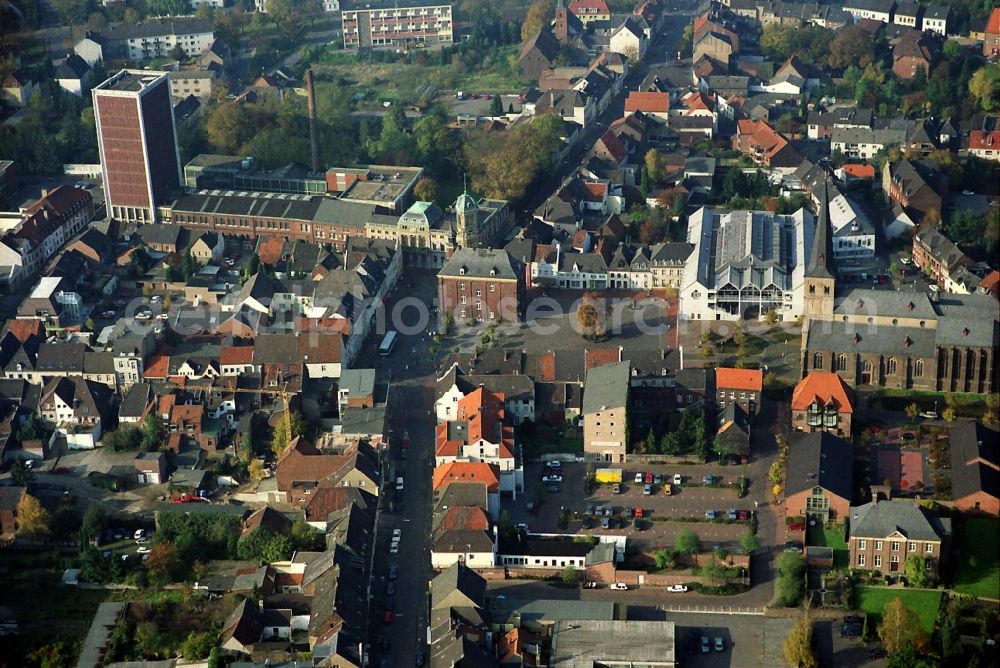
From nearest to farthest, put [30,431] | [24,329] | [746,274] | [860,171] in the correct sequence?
1. [30,431]
2. [24,329]
3. [746,274]
4. [860,171]

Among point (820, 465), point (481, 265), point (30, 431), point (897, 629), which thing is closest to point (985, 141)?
point (481, 265)

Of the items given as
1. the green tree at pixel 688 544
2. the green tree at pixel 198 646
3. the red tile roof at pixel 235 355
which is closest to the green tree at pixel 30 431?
the red tile roof at pixel 235 355

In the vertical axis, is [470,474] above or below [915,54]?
below

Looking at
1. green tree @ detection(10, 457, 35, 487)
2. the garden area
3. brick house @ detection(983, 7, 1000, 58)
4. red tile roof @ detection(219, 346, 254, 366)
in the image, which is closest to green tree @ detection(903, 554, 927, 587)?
the garden area

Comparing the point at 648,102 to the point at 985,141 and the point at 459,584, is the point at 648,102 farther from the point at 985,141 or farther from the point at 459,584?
the point at 459,584

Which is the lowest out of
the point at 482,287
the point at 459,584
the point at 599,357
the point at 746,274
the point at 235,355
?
the point at 459,584

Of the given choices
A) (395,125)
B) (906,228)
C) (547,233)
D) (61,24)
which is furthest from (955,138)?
(61,24)

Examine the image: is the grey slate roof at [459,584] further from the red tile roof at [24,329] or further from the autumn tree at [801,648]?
the red tile roof at [24,329]
